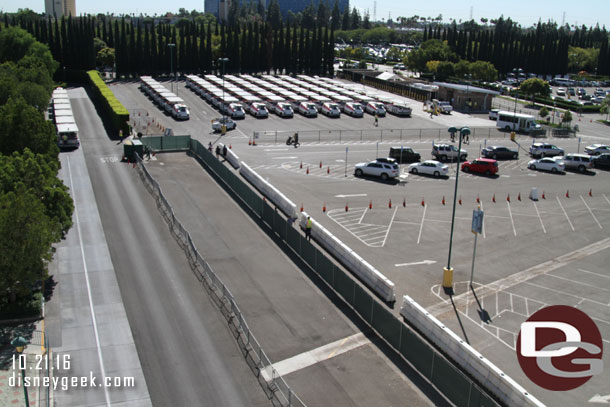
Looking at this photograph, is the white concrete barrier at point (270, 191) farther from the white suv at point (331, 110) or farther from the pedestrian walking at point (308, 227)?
the white suv at point (331, 110)

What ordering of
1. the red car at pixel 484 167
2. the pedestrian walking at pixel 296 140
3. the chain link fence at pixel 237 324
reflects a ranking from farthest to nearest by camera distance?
the pedestrian walking at pixel 296 140, the red car at pixel 484 167, the chain link fence at pixel 237 324

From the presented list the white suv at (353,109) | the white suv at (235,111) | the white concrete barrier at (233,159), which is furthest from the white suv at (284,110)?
the white concrete barrier at (233,159)

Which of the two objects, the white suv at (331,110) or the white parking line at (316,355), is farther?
the white suv at (331,110)

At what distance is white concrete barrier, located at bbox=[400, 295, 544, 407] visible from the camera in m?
19.8

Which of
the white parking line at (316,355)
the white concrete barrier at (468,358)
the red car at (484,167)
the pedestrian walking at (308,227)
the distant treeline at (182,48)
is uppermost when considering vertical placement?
the distant treeline at (182,48)

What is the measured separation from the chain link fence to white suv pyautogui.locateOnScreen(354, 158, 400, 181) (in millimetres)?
18491

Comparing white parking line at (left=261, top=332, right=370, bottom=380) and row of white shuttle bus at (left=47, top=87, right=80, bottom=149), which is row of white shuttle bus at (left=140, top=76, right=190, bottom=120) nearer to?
row of white shuttle bus at (left=47, top=87, right=80, bottom=149)

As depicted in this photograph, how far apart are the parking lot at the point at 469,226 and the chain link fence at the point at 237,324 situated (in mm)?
8400

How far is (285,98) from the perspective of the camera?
3430 inches

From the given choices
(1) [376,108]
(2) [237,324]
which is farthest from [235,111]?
(2) [237,324]

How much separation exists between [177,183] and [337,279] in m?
22.3

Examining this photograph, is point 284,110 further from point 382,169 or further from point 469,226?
point 469,226

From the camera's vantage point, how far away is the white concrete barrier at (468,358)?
19.8m

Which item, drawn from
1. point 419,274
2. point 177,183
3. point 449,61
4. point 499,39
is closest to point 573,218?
point 419,274
